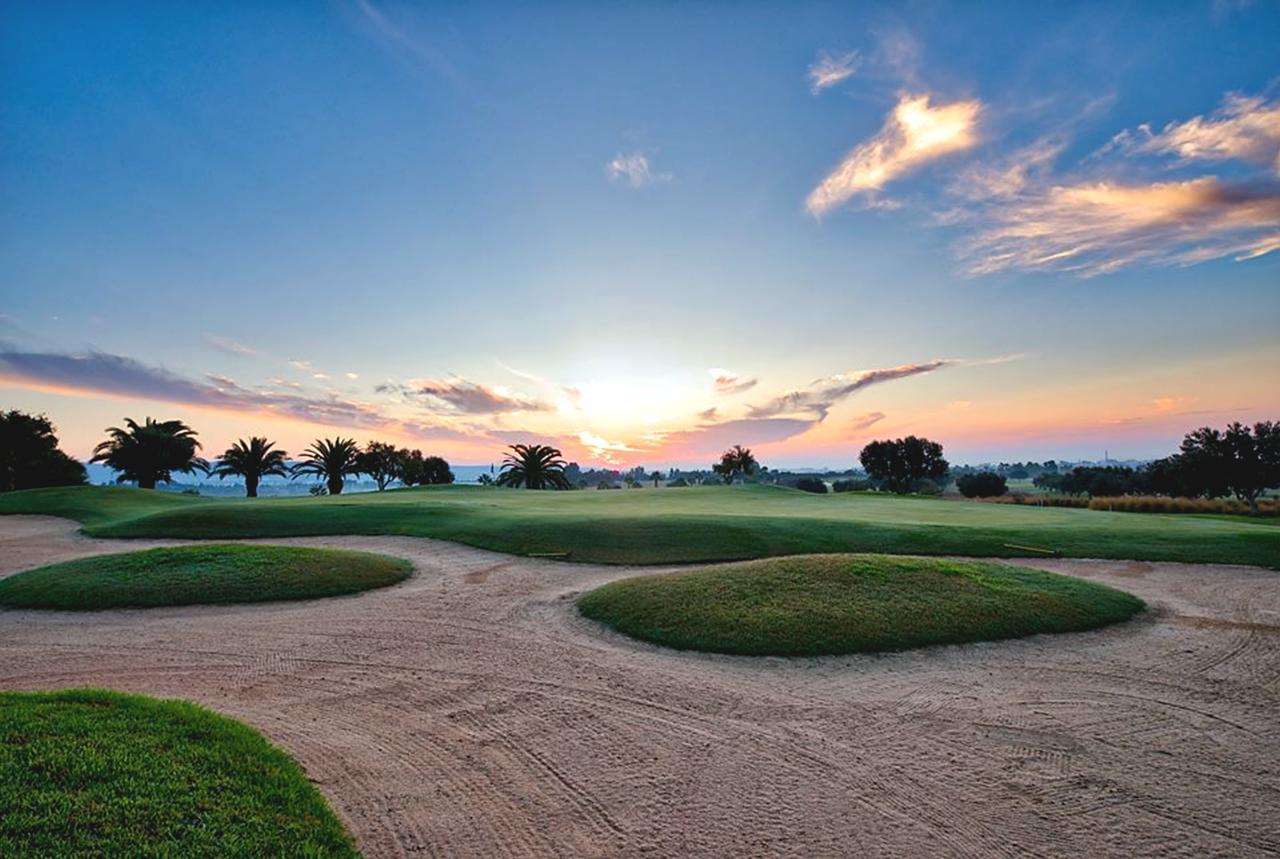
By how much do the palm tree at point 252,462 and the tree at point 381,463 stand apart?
8.39 metres

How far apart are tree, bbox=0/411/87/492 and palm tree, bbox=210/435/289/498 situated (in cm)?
1660

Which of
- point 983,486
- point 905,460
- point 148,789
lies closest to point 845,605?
point 148,789

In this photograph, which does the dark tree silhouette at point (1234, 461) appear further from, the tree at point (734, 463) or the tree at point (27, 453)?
the tree at point (27, 453)

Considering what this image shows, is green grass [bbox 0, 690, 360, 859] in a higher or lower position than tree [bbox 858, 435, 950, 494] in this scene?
lower

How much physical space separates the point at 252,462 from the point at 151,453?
8145 millimetres

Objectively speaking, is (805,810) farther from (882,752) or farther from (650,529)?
(650,529)

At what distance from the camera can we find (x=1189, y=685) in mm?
9289

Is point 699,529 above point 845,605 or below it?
above

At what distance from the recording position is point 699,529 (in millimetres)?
23688

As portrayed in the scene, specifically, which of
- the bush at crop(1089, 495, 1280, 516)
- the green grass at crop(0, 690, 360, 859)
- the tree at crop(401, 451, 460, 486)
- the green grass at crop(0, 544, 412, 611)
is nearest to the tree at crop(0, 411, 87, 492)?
the tree at crop(401, 451, 460, 486)

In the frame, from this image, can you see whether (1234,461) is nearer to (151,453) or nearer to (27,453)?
(151,453)

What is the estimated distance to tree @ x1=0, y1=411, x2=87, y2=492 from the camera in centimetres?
5603

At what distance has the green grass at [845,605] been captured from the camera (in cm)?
1125

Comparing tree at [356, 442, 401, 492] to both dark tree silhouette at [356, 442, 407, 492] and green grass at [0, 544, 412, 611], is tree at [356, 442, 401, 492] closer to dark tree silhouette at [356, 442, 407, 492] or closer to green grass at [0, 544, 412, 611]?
dark tree silhouette at [356, 442, 407, 492]
